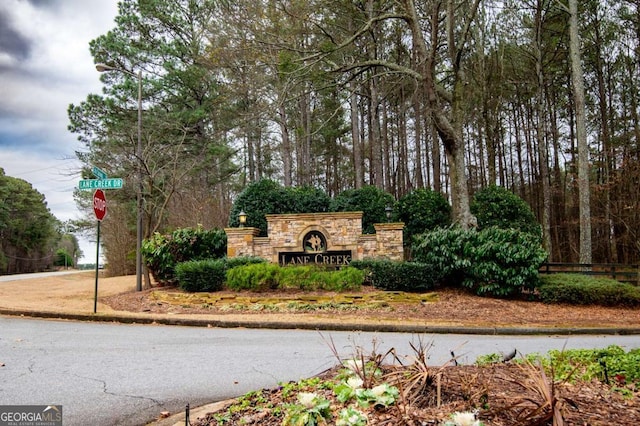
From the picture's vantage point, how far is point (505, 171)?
1098 inches

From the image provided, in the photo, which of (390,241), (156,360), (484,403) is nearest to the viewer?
(484,403)

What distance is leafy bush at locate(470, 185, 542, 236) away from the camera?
15766 millimetres

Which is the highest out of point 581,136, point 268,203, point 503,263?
point 581,136

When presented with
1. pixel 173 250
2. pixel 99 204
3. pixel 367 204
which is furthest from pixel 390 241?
pixel 99 204

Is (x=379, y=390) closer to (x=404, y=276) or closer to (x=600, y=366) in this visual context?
(x=600, y=366)

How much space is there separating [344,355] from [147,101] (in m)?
22.0

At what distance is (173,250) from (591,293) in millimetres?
12557

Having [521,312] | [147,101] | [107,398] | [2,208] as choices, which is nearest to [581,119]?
[521,312]

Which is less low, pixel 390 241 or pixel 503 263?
pixel 390 241

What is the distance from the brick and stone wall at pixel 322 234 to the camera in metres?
14.7

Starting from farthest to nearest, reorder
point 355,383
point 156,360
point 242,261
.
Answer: point 242,261
point 156,360
point 355,383

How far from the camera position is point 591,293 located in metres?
11.3

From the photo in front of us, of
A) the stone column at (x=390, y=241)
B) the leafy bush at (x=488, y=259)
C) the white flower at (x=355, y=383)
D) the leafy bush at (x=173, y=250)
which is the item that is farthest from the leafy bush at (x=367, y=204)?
the white flower at (x=355, y=383)

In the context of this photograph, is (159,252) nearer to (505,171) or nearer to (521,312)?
(521,312)
